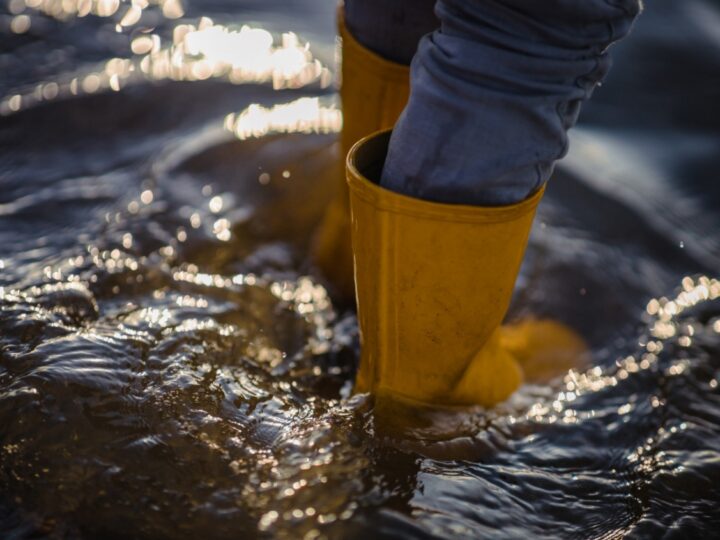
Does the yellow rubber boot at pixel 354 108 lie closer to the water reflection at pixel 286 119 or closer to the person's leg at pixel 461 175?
the person's leg at pixel 461 175

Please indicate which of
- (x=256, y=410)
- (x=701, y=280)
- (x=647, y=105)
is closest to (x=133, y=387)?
(x=256, y=410)

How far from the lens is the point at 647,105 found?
266 cm

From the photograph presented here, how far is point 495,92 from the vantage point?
1.07 m

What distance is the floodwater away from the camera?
1.12 m

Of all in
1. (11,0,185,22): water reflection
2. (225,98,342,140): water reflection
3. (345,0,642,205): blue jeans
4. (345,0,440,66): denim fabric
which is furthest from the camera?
(11,0,185,22): water reflection

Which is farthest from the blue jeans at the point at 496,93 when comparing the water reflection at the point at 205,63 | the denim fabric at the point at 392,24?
the water reflection at the point at 205,63

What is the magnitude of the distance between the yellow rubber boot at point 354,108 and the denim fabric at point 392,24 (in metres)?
0.02

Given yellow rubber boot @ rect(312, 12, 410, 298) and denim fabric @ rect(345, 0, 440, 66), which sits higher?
denim fabric @ rect(345, 0, 440, 66)

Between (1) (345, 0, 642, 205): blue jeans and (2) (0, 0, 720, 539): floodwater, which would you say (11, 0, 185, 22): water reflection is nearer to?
(2) (0, 0, 720, 539): floodwater

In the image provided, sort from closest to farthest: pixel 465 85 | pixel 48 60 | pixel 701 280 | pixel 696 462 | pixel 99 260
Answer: pixel 465 85
pixel 696 462
pixel 99 260
pixel 701 280
pixel 48 60

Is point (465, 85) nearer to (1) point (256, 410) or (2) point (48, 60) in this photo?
(1) point (256, 410)

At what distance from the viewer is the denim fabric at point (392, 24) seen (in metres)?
1.45

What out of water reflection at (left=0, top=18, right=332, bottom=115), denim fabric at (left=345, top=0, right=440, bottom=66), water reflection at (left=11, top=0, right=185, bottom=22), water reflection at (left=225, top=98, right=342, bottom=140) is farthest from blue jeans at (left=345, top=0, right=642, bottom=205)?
water reflection at (left=11, top=0, right=185, bottom=22)

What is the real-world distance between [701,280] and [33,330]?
1.50 metres
